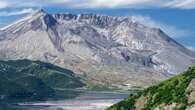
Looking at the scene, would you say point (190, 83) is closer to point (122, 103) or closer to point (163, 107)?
point (163, 107)

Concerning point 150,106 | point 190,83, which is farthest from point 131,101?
point 190,83

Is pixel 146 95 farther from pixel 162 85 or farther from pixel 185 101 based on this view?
pixel 185 101

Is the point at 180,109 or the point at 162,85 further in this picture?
the point at 162,85

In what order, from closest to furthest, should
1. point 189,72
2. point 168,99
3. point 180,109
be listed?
point 180,109 < point 168,99 < point 189,72

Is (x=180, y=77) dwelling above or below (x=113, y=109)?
above

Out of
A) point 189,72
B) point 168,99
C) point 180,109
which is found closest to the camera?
point 180,109

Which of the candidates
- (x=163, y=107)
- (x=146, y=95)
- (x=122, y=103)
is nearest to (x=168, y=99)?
(x=163, y=107)
